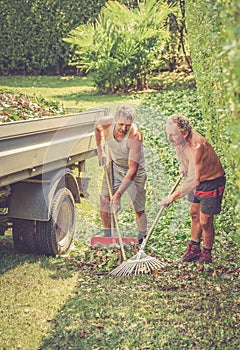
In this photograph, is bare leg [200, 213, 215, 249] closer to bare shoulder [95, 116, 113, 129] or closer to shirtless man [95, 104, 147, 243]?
shirtless man [95, 104, 147, 243]

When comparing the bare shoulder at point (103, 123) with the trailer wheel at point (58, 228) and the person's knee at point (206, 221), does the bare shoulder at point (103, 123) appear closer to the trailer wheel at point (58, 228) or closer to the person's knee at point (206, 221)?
the trailer wheel at point (58, 228)

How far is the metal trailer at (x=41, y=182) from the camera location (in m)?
4.92

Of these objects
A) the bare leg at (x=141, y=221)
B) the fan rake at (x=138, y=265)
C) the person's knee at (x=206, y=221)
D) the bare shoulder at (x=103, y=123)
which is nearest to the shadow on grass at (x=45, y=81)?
the bare shoulder at (x=103, y=123)

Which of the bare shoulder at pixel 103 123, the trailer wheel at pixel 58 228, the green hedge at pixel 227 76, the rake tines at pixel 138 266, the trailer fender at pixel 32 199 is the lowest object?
the rake tines at pixel 138 266

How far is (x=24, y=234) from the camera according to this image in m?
5.68

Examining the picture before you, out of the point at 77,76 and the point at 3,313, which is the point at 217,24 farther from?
Result: the point at 77,76

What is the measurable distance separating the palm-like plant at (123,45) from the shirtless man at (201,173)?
8.95 meters

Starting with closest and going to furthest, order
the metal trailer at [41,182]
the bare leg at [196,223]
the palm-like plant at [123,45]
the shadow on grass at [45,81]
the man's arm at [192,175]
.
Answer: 1. the metal trailer at [41,182]
2. the man's arm at [192,175]
3. the bare leg at [196,223]
4. the palm-like plant at [123,45]
5. the shadow on grass at [45,81]

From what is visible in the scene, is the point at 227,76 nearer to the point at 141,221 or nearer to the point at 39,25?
the point at 141,221

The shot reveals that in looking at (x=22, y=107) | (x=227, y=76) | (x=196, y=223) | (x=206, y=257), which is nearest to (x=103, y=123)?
(x=22, y=107)

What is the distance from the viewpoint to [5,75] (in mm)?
17734

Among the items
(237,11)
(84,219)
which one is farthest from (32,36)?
(237,11)

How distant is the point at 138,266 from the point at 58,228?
90 centimetres

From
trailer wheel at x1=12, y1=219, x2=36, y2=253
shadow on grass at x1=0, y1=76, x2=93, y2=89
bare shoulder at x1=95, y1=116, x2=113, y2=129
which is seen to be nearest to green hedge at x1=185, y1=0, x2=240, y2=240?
bare shoulder at x1=95, y1=116, x2=113, y2=129
